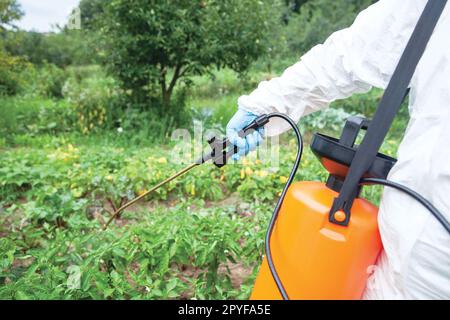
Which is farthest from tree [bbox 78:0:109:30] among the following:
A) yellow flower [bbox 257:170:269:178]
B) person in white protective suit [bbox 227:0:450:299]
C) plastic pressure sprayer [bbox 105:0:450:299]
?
plastic pressure sprayer [bbox 105:0:450:299]

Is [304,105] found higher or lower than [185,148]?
higher

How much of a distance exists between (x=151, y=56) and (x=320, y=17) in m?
7.29

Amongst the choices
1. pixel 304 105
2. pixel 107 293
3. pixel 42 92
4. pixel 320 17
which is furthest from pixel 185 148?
pixel 320 17

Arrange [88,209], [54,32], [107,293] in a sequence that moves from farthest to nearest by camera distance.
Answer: [54,32], [88,209], [107,293]

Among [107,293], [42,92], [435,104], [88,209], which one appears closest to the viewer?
[435,104]

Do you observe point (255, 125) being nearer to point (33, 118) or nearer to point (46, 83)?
point (33, 118)

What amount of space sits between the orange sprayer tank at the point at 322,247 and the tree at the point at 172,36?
3.61m

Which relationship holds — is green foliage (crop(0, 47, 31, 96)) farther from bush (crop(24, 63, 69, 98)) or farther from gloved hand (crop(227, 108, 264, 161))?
gloved hand (crop(227, 108, 264, 161))

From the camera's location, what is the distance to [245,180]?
2895 millimetres

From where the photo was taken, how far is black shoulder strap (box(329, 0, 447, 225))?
81cm

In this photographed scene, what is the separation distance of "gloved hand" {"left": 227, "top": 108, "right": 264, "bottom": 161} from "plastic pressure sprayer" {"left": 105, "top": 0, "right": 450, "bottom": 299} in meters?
0.25

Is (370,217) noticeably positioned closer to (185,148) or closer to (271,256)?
(271,256)

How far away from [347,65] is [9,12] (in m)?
4.73

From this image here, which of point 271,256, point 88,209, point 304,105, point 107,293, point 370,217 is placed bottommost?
point 88,209
